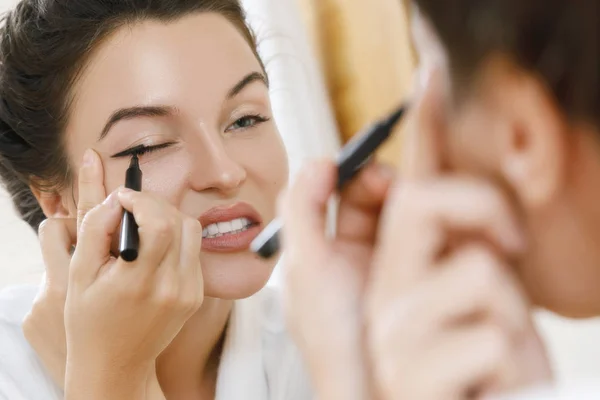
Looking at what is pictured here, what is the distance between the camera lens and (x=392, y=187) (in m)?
0.50

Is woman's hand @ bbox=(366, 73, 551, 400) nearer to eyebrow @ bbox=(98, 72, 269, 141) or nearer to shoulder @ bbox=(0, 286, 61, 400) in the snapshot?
eyebrow @ bbox=(98, 72, 269, 141)

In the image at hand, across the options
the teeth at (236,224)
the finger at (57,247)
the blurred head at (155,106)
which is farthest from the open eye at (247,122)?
the finger at (57,247)

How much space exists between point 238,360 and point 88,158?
327mm

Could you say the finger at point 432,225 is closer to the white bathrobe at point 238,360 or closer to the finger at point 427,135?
the finger at point 427,135

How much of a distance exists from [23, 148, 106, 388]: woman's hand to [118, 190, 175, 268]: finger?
75 mm

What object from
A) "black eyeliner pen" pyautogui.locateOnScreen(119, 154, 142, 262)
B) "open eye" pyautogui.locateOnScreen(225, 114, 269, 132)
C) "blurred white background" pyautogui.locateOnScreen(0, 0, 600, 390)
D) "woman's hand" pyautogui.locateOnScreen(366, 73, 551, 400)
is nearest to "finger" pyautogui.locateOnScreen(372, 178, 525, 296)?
"woman's hand" pyautogui.locateOnScreen(366, 73, 551, 400)

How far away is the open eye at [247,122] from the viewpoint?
34.3 inches

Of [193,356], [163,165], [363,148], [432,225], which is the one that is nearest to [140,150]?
[163,165]

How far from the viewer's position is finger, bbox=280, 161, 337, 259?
451mm

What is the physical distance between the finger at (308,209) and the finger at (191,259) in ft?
1.00

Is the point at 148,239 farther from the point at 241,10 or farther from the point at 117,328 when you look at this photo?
the point at 241,10

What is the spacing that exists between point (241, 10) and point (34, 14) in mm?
273

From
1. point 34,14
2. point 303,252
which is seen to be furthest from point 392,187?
point 34,14

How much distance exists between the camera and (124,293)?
0.74 m
